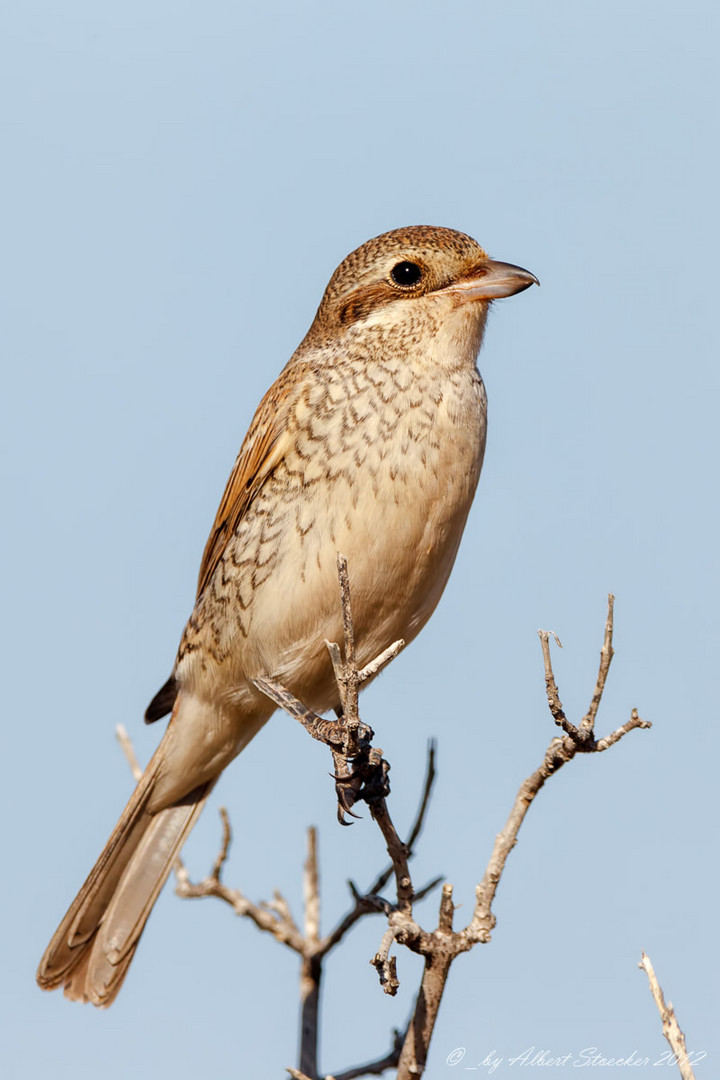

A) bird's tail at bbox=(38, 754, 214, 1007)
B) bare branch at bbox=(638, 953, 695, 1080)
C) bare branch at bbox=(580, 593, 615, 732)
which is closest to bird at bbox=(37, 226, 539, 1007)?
bird's tail at bbox=(38, 754, 214, 1007)

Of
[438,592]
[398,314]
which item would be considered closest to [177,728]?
[438,592]

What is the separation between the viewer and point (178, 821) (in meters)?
5.79

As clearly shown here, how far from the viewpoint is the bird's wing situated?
16.7 ft

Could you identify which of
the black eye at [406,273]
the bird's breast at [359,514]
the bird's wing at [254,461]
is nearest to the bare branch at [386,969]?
the bird's breast at [359,514]

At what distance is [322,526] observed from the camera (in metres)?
4.68

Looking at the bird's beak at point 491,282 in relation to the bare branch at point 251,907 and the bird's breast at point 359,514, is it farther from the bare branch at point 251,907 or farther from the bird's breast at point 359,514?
the bare branch at point 251,907

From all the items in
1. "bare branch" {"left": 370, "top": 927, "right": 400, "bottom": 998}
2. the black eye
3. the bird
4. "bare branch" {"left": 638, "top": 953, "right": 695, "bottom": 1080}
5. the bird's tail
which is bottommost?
"bare branch" {"left": 638, "top": 953, "right": 695, "bottom": 1080}

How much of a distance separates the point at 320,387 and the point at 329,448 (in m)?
0.38

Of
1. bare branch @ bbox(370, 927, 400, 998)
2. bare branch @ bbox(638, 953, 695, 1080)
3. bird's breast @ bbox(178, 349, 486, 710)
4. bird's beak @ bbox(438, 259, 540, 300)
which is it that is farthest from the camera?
bird's beak @ bbox(438, 259, 540, 300)

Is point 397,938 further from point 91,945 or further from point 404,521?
point 91,945

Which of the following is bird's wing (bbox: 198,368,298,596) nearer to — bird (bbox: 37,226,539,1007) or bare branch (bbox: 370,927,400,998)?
bird (bbox: 37,226,539,1007)

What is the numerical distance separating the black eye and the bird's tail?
7.74ft

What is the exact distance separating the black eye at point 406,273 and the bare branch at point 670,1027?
2.85m

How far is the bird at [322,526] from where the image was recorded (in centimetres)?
466
